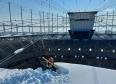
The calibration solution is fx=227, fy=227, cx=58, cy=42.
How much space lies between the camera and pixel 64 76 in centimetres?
460

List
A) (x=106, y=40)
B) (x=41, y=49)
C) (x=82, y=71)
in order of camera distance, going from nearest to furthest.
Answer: (x=82, y=71), (x=41, y=49), (x=106, y=40)

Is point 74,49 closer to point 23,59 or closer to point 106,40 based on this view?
point 106,40

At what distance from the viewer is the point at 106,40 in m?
17.5

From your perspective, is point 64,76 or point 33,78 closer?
point 33,78

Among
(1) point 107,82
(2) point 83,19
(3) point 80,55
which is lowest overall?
(3) point 80,55

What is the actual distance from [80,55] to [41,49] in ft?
9.78

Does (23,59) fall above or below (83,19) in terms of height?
below

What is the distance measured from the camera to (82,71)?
187 inches

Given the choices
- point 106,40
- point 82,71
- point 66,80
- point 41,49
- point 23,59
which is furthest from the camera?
point 106,40

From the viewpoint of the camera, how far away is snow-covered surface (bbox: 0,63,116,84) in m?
4.33

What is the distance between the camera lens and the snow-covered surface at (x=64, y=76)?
14.2ft

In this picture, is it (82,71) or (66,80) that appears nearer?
(66,80)

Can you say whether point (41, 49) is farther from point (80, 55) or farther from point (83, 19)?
point (83, 19)

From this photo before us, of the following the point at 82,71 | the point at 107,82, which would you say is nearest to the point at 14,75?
the point at 82,71
